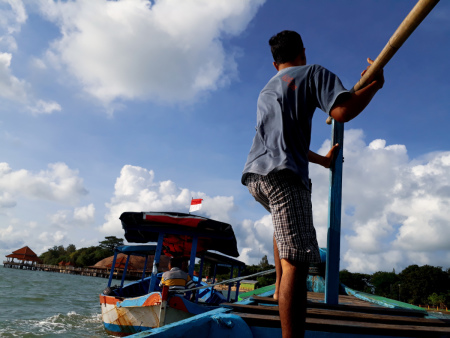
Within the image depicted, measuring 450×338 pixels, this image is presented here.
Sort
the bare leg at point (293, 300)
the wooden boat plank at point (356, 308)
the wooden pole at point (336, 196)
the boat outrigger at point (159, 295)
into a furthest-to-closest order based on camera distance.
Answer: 1. the boat outrigger at point (159, 295)
2. the wooden boat plank at point (356, 308)
3. the wooden pole at point (336, 196)
4. the bare leg at point (293, 300)

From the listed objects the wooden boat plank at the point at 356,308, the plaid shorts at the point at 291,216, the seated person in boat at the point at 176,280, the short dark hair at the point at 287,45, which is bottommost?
the seated person in boat at the point at 176,280

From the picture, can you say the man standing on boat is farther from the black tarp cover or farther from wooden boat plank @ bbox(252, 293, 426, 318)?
the black tarp cover

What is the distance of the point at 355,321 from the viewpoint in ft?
5.46

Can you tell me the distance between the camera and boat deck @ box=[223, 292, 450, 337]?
1.49 meters

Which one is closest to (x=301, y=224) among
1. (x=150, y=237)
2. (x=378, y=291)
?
(x=150, y=237)

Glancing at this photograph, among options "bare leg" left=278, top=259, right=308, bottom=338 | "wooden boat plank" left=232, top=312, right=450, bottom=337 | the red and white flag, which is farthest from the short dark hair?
the red and white flag

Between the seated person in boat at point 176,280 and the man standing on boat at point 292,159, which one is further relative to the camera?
the seated person in boat at point 176,280

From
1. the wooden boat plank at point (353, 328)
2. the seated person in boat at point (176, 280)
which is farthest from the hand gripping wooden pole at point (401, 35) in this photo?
the seated person in boat at point (176, 280)

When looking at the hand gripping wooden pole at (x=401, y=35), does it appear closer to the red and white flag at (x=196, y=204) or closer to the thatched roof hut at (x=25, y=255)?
the red and white flag at (x=196, y=204)

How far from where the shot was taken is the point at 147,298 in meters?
5.77

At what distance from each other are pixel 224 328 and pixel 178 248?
352 inches

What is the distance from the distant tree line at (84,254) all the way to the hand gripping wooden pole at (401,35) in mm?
76624

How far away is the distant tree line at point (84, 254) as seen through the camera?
278 ft

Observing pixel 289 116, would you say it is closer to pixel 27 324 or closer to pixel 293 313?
pixel 293 313
